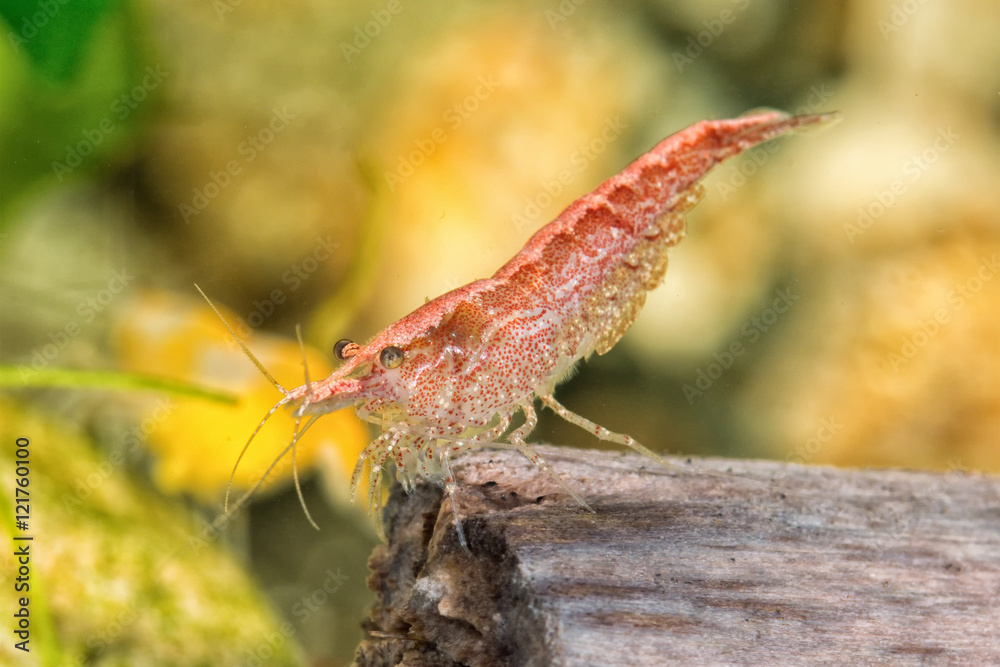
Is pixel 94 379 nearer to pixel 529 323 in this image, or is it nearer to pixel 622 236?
pixel 529 323

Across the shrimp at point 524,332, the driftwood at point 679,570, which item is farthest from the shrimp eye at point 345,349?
the driftwood at point 679,570

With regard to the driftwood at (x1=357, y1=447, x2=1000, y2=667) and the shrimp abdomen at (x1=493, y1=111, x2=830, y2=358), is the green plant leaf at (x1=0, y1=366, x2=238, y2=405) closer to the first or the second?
the driftwood at (x1=357, y1=447, x2=1000, y2=667)

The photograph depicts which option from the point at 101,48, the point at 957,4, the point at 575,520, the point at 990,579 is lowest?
the point at 575,520

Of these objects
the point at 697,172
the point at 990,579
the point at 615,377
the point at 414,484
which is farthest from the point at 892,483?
the point at 414,484

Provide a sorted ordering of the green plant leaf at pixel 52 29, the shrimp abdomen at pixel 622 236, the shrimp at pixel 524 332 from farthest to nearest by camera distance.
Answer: the green plant leaf at pixel 52 29 < the shrimp abdomen at pixel 622 236 < the shrimp at pixel 524 332

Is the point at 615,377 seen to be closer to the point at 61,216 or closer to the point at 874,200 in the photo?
the point at 874,200

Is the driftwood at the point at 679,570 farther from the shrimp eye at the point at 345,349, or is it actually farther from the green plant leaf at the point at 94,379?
the green plant leaf at the point at 94,379

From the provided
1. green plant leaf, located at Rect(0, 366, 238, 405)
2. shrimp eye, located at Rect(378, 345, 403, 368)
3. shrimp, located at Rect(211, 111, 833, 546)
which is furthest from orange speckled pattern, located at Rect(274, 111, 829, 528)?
green plant leaf, located at Rect(0, 366, 238, 405)
